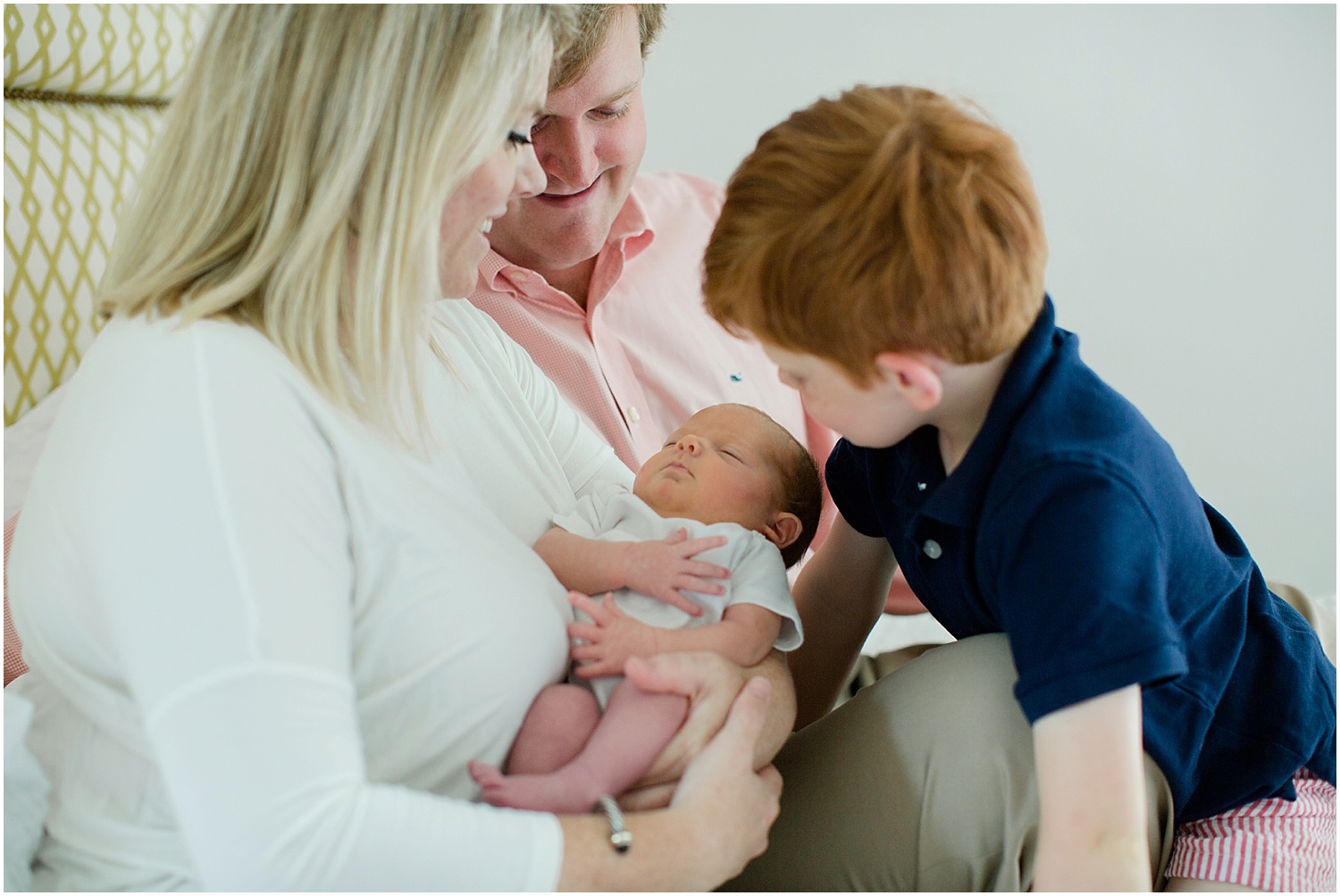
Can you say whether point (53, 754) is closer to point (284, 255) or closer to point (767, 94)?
point (284, 255)

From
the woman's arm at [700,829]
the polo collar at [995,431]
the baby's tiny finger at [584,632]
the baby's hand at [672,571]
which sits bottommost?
the woman's arm at [700,829]

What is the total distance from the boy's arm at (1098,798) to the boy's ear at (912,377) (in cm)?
29

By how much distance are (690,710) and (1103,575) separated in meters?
0.39

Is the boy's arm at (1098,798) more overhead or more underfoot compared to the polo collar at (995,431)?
more underfoot

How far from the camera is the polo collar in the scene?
103cm

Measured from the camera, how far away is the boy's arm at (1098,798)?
930 millimetres

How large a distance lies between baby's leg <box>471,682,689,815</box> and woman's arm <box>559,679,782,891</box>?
4cm

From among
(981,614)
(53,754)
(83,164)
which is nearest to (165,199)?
(53,754)

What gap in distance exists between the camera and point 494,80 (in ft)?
3.22

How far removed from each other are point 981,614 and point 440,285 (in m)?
0.64

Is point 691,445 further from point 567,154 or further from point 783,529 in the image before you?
point 567,154

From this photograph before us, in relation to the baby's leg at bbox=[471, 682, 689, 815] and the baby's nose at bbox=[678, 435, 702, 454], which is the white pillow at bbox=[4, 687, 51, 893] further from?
the baby's nose at bbox=[678, 435, 702, 454]

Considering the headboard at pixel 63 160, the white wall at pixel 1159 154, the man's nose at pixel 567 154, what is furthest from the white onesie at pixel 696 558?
the white wall at pixel 1159 154

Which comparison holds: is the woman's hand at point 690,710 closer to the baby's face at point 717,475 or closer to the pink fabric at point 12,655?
the baby's face at point 717,475
